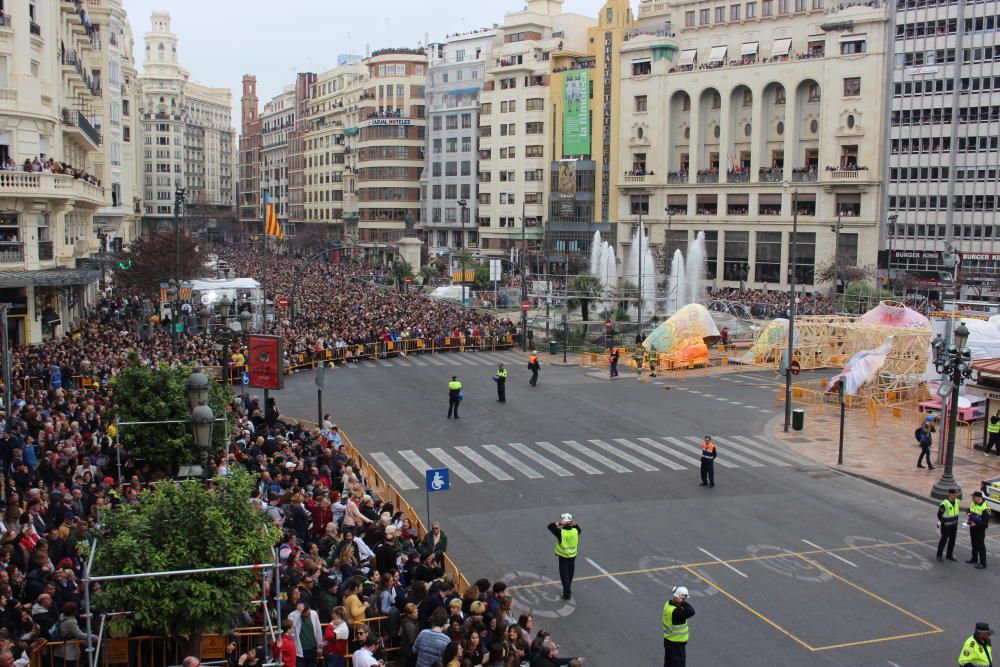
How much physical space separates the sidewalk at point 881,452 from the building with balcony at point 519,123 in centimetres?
7022

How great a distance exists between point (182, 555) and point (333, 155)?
421ft

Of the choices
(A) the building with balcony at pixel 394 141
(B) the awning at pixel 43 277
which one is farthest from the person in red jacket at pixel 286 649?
(A) the building with balcony at pixel 394 141

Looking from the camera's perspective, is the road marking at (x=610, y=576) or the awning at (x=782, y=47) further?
the awning at (x=782, y=47)

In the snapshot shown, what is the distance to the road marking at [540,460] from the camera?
82.2 ft

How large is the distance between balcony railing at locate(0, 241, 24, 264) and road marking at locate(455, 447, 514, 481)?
66.0ft

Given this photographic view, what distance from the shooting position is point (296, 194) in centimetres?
15162

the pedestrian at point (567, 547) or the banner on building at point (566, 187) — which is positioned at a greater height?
the banner on building at point (566, 187)

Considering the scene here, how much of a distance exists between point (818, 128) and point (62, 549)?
257 ft

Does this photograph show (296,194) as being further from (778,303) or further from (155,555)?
(155,555)

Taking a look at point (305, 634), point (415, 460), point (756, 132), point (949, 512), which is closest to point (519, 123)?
point (756, 132)

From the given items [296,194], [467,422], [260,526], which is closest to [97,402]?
[467,422]

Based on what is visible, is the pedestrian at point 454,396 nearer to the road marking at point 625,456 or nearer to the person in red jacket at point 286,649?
the road marking at point 625,456

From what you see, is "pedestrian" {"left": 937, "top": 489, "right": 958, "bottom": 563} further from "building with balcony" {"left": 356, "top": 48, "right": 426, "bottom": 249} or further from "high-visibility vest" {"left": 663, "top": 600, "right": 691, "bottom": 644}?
"building with balcony" {"left": 356, "top": 48, "right": 426, "bottom": 249}

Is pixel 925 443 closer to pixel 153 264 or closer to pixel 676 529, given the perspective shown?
pixel 676 529
